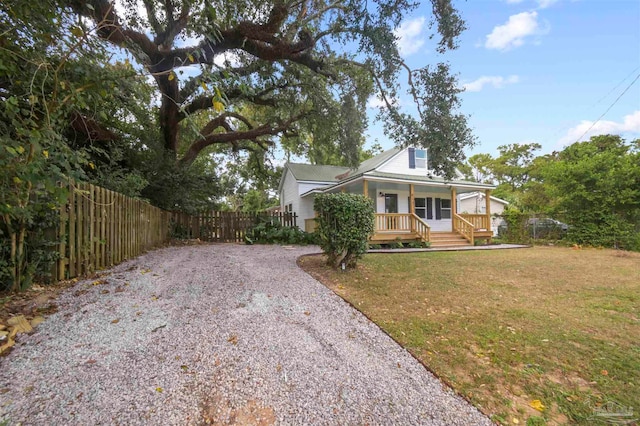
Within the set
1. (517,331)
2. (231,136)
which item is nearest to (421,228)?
(517,331)

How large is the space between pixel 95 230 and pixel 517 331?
21.9 feet

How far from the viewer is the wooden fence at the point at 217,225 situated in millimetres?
12859

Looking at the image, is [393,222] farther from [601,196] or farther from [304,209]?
[601,196]

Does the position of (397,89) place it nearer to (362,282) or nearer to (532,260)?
(362,282)

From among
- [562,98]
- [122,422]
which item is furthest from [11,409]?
→ [562,98]

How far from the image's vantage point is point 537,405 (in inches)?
86.4

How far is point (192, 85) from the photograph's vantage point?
881cm

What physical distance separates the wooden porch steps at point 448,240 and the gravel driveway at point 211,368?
9.81m

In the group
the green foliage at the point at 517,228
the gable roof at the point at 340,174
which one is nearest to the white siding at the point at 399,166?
the gable roof at the point at 340,174

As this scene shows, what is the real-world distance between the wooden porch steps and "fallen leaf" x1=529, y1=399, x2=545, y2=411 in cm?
1021

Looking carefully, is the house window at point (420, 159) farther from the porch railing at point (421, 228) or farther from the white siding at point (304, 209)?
the white siding at point (304, 209)

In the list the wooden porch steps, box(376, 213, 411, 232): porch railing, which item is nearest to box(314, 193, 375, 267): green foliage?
box(376, 213, 411, 232): porch railing

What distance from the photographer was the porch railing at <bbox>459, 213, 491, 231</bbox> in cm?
1418

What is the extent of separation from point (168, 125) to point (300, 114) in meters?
5.58
